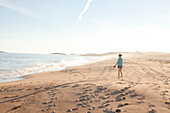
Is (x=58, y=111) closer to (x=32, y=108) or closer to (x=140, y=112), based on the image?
(x=32, y=108)

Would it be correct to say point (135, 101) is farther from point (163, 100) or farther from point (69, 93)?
point (69, 93)

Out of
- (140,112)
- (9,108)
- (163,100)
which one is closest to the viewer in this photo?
(140,112)

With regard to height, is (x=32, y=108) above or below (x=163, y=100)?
below

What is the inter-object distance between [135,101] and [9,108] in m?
4.52

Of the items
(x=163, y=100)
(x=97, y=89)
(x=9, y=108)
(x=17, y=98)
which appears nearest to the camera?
(x=163, y=100)

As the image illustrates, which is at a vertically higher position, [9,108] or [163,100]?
[163,100]

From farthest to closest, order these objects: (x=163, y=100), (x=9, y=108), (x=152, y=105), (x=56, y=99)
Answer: (x=56, y=99) < (x=9, y=108) < (x=163, y=100) < (x=152, y=105)

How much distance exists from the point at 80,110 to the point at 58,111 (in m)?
0.72

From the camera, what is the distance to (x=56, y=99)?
17.1 ft

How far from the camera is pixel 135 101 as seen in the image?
442 cm

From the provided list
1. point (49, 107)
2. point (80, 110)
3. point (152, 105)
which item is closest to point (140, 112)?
point (152, 105)

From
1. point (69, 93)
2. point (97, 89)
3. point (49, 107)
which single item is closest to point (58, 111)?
point (49, 107)

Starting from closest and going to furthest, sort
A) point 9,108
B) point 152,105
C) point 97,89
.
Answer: point 152,105 → point 9,108 → point 97,89

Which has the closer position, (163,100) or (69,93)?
(163,100)
